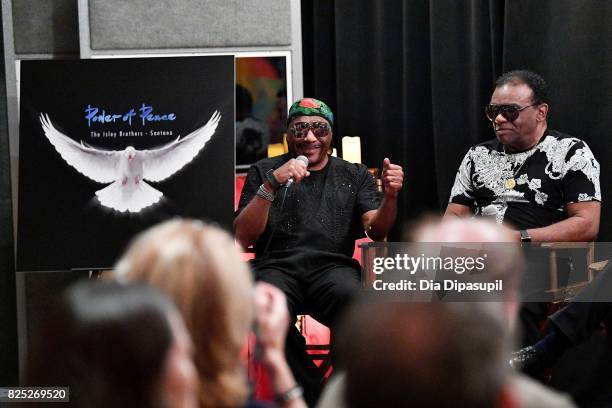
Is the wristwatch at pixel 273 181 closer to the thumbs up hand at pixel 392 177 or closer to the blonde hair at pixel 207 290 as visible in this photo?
the thumbs up hand at pixel 392 177

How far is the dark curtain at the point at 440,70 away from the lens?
11.8 feet

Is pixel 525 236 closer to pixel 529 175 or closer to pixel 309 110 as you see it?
pixel 529 175

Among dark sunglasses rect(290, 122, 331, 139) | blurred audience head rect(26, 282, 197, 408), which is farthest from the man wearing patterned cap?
blurred audience head rect(26, 282, 197, 408)

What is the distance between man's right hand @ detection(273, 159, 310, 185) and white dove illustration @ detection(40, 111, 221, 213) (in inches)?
15.7

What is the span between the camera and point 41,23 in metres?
4.06

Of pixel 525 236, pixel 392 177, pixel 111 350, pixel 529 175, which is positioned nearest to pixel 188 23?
pixel 392 177

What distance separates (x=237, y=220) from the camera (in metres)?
3.26

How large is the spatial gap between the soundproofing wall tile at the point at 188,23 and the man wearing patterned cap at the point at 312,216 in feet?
1.99

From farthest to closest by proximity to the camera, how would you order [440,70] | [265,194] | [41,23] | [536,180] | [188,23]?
[41,23] < [440,70] < [188,23] < [536,180] < [265,194]

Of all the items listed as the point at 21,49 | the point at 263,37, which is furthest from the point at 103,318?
the point at 21,49

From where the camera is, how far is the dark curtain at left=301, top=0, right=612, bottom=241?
11.8ft

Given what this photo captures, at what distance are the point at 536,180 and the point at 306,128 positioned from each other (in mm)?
964

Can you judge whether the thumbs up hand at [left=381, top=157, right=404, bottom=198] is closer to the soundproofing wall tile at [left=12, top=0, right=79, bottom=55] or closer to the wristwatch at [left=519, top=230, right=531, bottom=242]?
the wristwatch at [left=519, top=230, right=531, bottom=242]

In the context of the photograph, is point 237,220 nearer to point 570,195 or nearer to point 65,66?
point 65,66
